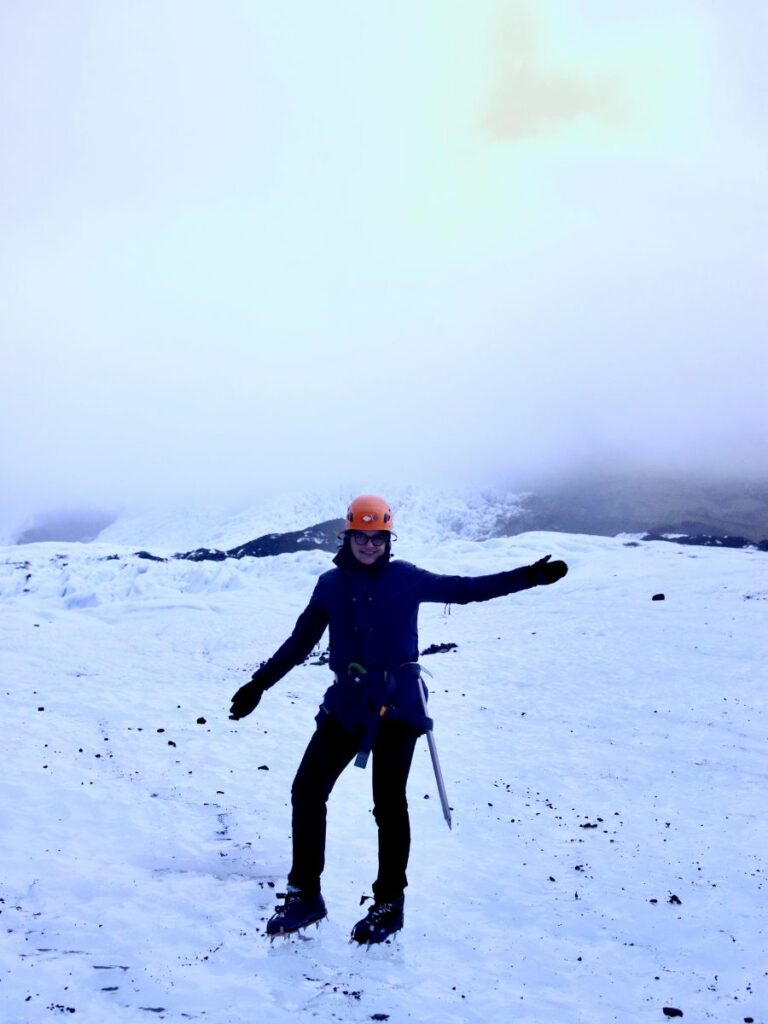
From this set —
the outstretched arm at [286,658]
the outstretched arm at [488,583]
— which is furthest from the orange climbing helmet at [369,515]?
the outstretched arm at [286,658]

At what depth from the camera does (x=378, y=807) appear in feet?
18.1

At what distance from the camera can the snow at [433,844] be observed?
480 centimetres

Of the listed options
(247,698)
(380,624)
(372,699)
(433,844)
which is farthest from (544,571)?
(433,844)

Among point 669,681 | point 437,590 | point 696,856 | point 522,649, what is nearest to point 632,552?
point 522,649

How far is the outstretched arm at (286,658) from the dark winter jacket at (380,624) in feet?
0.43

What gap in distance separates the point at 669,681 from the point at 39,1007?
1498 centimetres

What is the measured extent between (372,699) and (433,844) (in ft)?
10.5

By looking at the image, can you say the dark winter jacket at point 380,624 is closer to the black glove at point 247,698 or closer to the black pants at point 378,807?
the black pants at point 378,807

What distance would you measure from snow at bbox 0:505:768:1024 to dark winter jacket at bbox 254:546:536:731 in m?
1.70

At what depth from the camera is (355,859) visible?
720 centimetres

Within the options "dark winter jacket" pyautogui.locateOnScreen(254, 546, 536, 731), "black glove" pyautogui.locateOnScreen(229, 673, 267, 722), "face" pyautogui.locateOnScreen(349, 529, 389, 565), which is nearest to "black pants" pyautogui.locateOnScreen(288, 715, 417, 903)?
"dark winter jacket" pyautogui.locateOnScreen(254, 546, 536, 731)

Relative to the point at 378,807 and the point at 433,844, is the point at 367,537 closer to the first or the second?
the point at 378,807

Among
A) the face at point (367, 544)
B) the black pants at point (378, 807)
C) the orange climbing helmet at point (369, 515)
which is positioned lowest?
the black pants at point (378, 807)

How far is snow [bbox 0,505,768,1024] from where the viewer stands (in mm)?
4801
